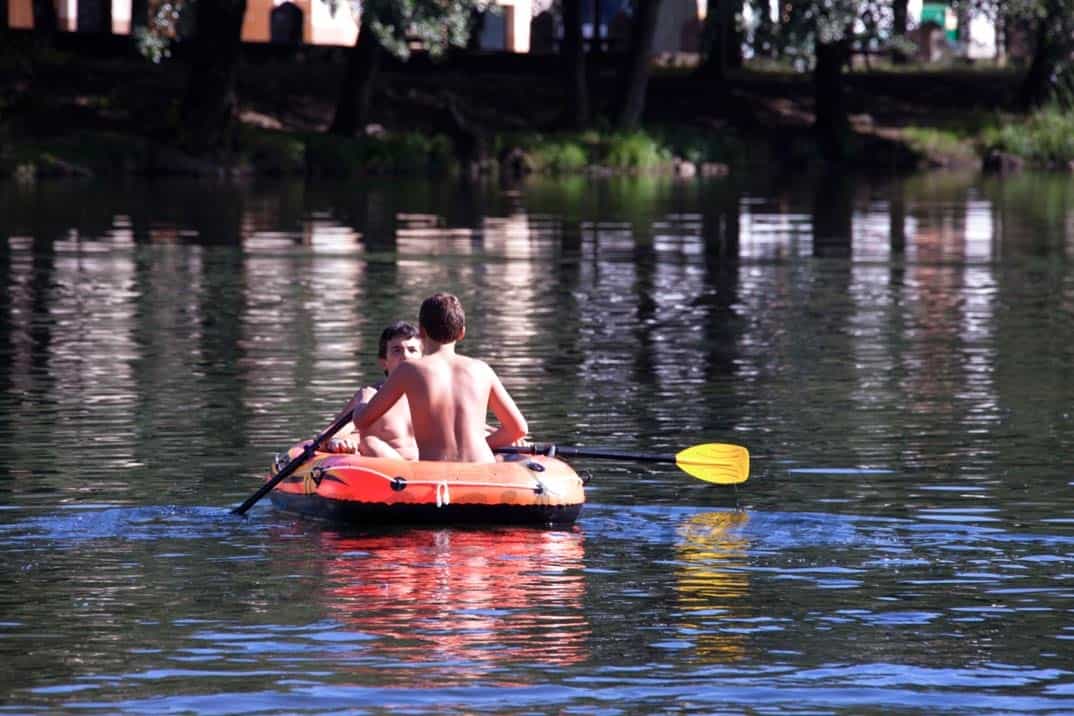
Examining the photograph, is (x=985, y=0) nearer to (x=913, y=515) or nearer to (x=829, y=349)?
(x=829, y=349)

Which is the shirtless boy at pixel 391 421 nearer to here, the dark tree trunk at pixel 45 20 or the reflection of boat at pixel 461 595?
the reflection of boat at pixel 461 595

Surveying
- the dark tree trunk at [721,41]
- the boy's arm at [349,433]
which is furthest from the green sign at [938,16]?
the boy's arm at [349,433]

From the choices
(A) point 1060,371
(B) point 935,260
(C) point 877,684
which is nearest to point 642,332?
(A) point 1060,371

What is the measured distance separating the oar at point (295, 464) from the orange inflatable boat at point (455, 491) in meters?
0.34

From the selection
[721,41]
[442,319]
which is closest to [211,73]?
[721,41]

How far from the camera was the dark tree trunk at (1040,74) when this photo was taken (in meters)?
64.7

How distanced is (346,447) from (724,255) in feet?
68.3

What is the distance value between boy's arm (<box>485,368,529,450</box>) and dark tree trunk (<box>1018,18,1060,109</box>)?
53.2 metres

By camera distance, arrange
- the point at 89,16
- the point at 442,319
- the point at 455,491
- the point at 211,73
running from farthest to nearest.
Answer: the point at 89,16 → the point at 211,73 → the point at 442,319 → the point at 455,491

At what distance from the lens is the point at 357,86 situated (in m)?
56.8

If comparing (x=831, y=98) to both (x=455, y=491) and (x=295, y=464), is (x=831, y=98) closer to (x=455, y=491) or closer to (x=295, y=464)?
(x=295, y=464)

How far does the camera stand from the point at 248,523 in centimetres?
1304

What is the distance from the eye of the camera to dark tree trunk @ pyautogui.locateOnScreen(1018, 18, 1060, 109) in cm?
6469

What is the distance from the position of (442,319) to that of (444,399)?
40cm
